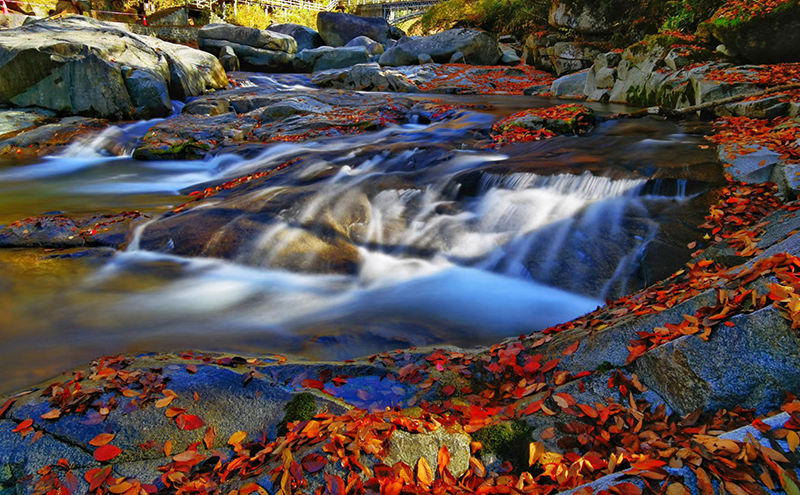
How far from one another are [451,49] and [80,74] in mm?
17118

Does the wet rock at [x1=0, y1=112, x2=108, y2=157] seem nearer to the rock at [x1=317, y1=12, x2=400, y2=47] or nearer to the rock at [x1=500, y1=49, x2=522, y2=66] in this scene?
the rock at [x1=500, y1=49, x2=522, y2=66]

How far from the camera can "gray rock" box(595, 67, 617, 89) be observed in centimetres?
1443

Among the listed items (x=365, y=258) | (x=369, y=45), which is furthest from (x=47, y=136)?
(x=369, y=45)

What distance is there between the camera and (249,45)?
24.9 meters

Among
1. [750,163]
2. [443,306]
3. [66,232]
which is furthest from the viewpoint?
[66,232]

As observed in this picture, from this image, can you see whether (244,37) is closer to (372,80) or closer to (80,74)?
(372,80)

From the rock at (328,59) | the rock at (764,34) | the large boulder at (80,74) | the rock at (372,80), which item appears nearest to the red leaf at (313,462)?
the rock at (764,34)

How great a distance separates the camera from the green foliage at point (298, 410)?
2721 mm

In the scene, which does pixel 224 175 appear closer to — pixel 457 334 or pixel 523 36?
pixel 457 334

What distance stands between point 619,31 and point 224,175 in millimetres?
18000

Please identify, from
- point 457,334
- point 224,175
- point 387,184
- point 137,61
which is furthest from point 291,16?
point 457,334

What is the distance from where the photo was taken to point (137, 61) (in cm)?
1461

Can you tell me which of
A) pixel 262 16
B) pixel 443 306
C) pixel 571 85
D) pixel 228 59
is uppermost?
pixel 262 16

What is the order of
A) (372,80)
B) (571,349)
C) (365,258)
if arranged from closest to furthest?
(571,349), (365,258), (372,80)
